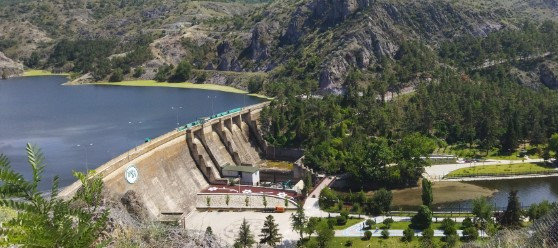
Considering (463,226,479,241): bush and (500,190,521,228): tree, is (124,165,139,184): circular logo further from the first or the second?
(500,190,521,228): tree

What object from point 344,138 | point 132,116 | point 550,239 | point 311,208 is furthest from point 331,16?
point 550,239

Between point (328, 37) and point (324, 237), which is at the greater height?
point (328, 37)

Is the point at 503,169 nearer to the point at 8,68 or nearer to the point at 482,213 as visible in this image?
the point at 482,213

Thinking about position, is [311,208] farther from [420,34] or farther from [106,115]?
[420,34]

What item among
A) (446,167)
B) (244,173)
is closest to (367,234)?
(244,173)

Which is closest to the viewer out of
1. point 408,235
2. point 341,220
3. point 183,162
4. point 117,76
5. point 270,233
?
point 408,235

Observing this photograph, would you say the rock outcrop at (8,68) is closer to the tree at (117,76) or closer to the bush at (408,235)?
the tree at (117,76)
